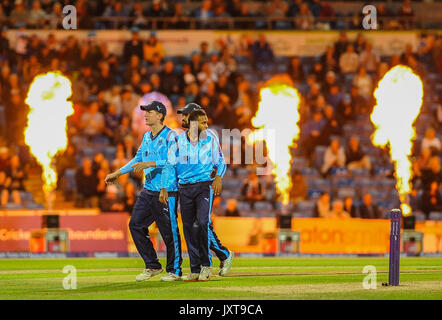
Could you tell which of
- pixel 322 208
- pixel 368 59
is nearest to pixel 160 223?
pixel 322 208

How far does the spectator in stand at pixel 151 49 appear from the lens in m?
28.8

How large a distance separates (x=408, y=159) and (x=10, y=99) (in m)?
10.1

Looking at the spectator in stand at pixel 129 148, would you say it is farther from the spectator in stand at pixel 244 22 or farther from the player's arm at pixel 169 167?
the player's arm at pixel 169 167

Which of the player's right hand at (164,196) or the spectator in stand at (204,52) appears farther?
the spectator in stand at (204,52)

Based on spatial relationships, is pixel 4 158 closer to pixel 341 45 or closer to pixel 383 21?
pixel 341 45

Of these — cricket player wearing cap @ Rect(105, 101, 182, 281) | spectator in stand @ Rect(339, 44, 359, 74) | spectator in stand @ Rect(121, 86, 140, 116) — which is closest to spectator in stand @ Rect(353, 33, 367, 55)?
spectator in stand @ Rect(339, 44, 359, 74)

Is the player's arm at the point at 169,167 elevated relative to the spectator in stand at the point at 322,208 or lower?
elevated

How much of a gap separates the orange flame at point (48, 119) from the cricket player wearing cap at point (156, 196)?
10976mm

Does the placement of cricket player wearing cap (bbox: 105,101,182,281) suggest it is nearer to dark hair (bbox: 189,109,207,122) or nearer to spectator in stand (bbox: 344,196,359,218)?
dark hair (bbox: 189,109,207,122)

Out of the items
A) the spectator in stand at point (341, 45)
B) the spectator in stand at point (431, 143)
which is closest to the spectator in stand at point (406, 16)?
the spectator in stand at point (341, 45)

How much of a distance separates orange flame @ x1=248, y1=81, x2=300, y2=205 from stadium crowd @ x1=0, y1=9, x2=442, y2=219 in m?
0.28

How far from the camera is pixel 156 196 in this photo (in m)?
14.7
